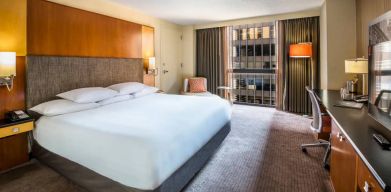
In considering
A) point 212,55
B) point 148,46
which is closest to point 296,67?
point 212,55

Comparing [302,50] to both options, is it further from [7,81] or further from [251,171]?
[7,81]

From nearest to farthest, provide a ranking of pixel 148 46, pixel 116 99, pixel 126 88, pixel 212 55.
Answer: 1. pixel 116 99
2. pixel 126 88
3. pixel 148 46
4. pixel 212 55

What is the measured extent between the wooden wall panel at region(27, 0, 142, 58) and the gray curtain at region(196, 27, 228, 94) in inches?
98.7

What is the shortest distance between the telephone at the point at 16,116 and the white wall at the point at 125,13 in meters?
1.74

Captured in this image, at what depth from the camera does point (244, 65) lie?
6719 millimetres

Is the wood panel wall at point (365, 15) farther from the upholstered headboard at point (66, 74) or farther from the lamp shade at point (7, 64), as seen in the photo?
the lamp shade at point (7, 64)

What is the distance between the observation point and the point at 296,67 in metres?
5.27

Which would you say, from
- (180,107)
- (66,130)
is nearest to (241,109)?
(180,107)

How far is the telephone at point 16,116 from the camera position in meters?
2.49

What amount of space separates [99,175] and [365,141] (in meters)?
1.99

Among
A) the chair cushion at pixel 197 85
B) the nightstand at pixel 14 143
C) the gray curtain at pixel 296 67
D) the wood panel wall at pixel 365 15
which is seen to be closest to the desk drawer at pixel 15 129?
the nightstand at pixel 14 143

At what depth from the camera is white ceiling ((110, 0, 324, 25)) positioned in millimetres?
4238

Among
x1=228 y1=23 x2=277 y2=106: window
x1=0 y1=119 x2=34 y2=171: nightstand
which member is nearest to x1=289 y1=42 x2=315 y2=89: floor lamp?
→ x1=228 y1=23 x2=277 y2=106: window

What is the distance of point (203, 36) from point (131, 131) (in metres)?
5.11
